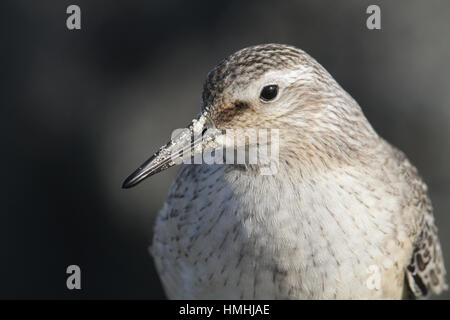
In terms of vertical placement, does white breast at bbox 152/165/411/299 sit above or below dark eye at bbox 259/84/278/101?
below

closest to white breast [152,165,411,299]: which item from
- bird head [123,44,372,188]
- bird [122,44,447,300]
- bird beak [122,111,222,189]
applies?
bird [122,44,447,300]

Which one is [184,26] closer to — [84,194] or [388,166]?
[84,194]

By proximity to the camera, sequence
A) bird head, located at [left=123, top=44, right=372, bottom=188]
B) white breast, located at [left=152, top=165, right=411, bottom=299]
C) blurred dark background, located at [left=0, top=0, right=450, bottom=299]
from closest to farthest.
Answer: bird head, located at [left=123, top=44, right=372, bottom=188] → white breast, located at [left=152, top=165, right=411, bottom=299] → blurred dark background, located at [left=0, top=0, right=450, bottom=299]

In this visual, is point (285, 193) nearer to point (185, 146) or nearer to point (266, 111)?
point (266, 111)

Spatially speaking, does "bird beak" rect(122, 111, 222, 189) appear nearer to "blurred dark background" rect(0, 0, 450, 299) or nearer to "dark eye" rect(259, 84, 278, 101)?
"dark eye" rect(259, 84, 278, 101)

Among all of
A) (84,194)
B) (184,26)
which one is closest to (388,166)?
(184,26)

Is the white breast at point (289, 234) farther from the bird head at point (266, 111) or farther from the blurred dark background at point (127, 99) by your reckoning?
the blurred dark background at point (127, 99)

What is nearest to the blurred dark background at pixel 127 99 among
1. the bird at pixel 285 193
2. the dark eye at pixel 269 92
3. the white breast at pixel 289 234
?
the bird at pixel 285 193
